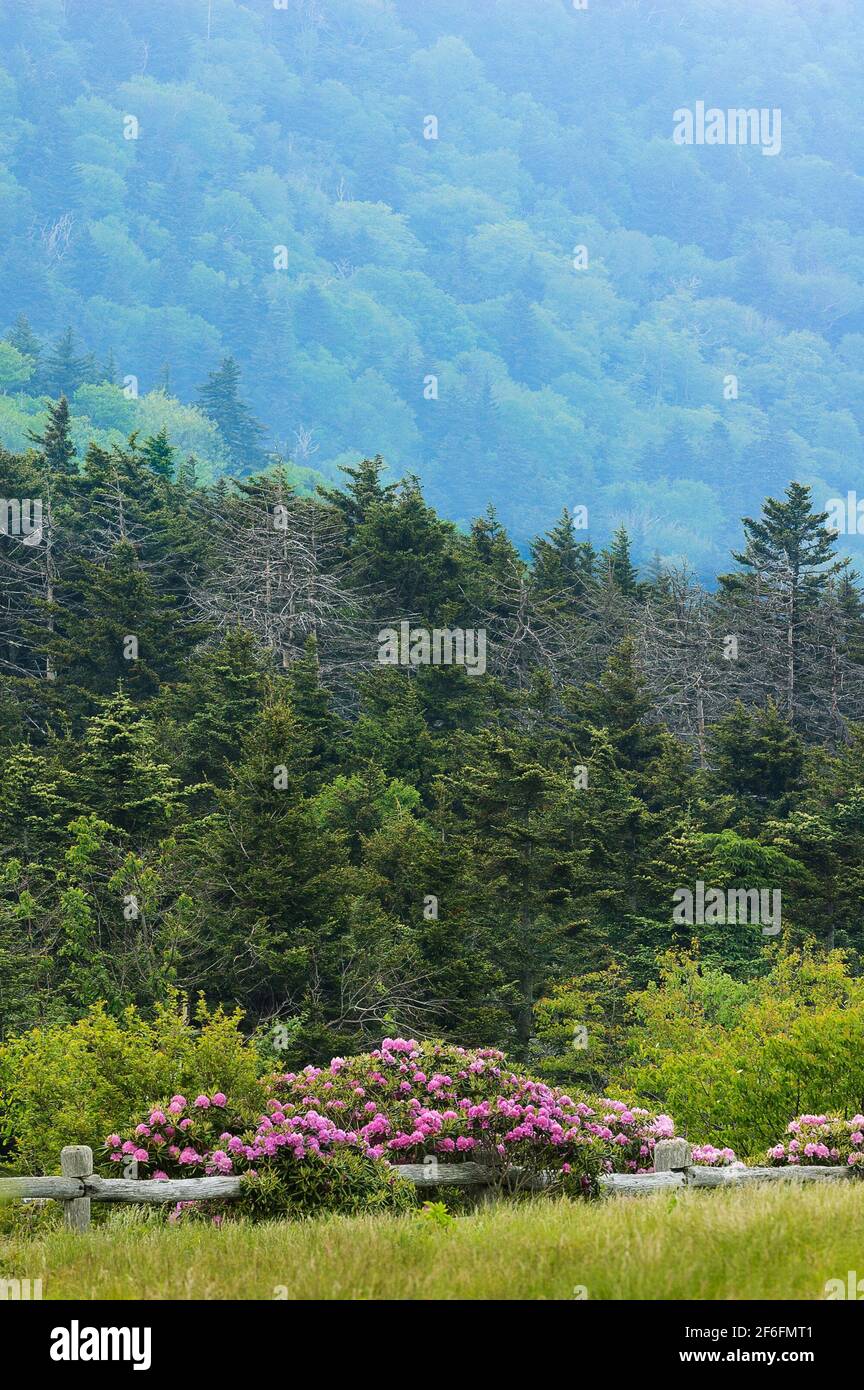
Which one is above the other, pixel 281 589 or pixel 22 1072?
pixel 281 589

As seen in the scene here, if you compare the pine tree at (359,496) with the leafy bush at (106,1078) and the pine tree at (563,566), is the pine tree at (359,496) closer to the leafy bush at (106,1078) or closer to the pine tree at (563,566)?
the pine tree at (563,566)

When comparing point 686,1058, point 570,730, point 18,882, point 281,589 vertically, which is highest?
point 281,589

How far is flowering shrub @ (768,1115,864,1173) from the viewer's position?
16.3 metres

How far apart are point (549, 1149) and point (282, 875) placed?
28.0 meters

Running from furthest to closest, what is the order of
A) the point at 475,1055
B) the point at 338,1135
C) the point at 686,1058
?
1. the point at 686,1058
2. the point at 475,1055
3. the point at 338,1135

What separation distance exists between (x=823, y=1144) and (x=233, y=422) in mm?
173627

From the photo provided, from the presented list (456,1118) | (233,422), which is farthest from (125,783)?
(233,422)

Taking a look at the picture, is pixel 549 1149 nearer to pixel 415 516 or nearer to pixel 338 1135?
pixel 338 1135

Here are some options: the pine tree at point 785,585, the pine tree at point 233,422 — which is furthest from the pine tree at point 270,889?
the pine tree at point 233,422

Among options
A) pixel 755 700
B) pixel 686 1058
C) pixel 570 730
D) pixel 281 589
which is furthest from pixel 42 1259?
pixel 755 700

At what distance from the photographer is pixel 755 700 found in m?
73.7

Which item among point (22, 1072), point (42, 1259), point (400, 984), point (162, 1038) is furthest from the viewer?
point (400, 984)

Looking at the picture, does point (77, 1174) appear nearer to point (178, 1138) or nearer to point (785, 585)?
point (178, 1138)

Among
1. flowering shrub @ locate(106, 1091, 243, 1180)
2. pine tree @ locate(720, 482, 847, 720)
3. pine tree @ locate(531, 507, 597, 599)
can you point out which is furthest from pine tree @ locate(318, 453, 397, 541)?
flowering shrub @ locate(106, 1091, 243, 1180)
